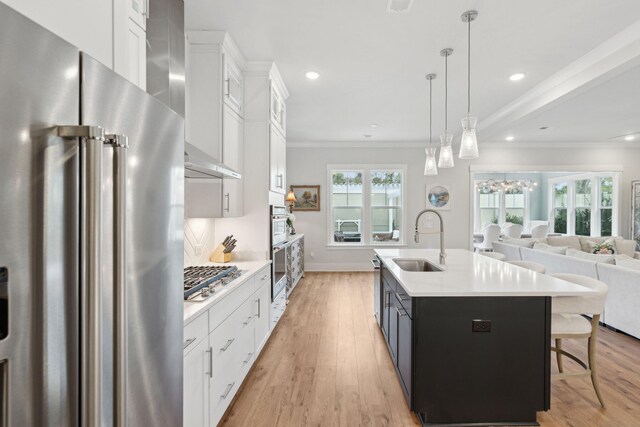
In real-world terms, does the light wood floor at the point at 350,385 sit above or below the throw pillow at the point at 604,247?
below

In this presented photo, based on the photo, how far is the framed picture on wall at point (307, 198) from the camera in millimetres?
7309

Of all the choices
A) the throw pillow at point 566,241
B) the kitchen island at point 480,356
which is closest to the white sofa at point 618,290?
the kitchen island at point 480,356

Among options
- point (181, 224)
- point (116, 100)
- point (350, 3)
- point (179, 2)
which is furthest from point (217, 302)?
point (350, 3)

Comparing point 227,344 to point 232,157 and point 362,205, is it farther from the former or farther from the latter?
point 362,205

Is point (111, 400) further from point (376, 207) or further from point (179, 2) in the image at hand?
point (376, 207)

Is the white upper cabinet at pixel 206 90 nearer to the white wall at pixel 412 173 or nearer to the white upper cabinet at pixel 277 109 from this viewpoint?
the white upper cabinet at pixel 277 109

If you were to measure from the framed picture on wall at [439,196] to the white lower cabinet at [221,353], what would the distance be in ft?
17.6

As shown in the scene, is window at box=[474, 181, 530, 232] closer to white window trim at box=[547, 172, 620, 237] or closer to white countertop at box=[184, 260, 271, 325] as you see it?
white window trim at box=[547, 172, 620, 237]

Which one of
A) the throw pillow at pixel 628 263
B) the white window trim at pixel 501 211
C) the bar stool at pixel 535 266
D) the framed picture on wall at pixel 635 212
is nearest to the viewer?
the bar stool at pixel 535 266

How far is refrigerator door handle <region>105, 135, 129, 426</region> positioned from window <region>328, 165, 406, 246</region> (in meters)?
6.71

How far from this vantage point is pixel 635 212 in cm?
717

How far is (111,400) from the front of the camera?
71cm

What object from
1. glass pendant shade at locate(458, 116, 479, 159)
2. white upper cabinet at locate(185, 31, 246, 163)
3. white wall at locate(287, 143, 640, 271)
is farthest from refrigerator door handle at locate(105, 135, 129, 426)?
white wall at locate(287, 143, 640, 271)

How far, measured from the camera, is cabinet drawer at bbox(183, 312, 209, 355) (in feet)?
4.91
